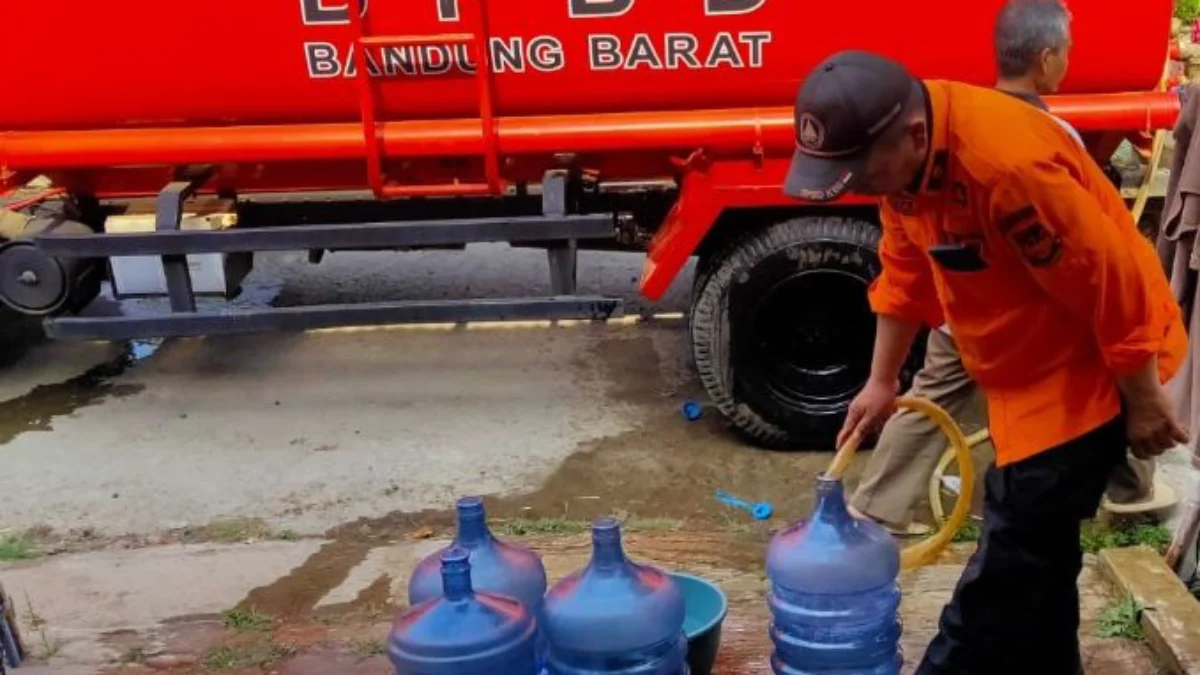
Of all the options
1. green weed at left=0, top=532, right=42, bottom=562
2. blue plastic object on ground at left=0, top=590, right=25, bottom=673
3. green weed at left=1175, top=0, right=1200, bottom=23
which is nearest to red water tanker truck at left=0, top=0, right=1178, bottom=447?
green weed at left=0, top=532, right=42, bottom=562

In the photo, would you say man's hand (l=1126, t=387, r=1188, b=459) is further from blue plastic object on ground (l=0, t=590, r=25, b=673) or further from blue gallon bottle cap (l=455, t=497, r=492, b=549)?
blue plastic object on ground (l=0, t=590, r=25, b=673)

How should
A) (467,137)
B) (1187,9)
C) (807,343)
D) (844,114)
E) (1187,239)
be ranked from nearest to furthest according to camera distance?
(844,114)
(1187,239)
(467,137)
(807,343)
(1187,9)

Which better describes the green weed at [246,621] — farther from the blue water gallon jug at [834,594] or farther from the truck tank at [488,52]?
the truck tank at [488,52]

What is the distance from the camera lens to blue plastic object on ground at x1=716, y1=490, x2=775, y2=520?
4.45m

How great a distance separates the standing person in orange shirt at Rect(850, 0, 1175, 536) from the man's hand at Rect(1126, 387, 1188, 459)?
98 centimetres

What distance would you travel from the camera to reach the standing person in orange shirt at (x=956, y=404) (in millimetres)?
3576

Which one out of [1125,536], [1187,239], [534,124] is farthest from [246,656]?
[1187,239]

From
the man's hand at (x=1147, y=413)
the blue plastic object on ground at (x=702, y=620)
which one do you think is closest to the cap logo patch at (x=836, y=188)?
the man's hand at (x=1147, y=413)

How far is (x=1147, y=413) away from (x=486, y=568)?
1384 millimetres

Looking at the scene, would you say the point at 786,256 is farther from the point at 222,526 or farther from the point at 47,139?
the point at 47,139

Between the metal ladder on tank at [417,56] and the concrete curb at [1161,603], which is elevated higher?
the metal ladder on tank at [417,56]

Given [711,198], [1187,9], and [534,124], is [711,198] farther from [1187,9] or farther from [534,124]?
[1187,9]

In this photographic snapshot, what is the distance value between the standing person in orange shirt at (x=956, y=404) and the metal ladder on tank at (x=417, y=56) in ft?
6.42

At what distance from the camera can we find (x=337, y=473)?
504cm
